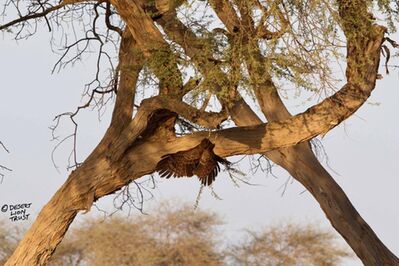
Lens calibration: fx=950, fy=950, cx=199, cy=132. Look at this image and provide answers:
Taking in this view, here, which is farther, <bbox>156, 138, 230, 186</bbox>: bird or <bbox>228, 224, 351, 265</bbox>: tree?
<bbox>228, 224, 351, 265</bbox>: tree

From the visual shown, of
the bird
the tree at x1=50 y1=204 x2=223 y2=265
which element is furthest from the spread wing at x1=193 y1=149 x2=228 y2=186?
the tree at x1=50 y1=204 x2=223 y2=265

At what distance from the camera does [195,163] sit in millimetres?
8898

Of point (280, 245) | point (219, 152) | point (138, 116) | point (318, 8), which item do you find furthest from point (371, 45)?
point (280, 245)

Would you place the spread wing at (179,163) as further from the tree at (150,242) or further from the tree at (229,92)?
the tree at (150,242)

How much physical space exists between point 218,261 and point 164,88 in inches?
376

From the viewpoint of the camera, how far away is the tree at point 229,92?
7414 millimetres

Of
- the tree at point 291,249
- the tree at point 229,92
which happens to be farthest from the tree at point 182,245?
the tree at point 229,92

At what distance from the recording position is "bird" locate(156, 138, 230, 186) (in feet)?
28.3

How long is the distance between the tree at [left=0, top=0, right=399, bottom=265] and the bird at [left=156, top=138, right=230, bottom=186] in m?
0.07

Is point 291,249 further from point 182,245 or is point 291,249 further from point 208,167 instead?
point 208,167

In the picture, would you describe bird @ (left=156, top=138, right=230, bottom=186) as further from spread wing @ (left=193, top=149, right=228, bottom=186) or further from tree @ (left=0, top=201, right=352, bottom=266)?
tree @ (left=0, top=201, right=352, bottom=266)

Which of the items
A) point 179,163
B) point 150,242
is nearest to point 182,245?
point 150,242

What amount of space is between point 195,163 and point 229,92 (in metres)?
1.33

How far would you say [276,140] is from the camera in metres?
8.27
